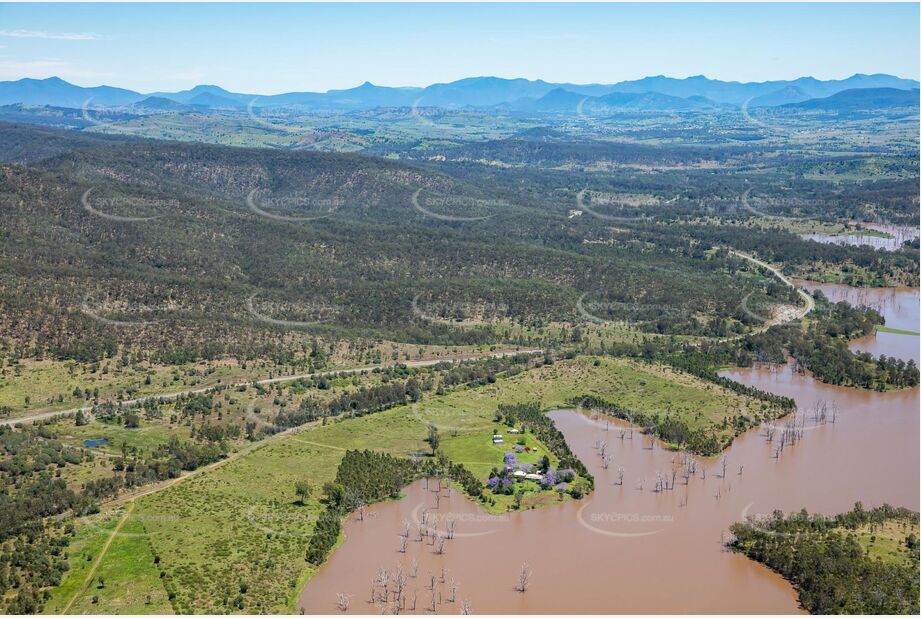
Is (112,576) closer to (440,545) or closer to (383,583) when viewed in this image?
(383,583)

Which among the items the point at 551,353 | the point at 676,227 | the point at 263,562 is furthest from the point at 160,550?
the point at 676,227

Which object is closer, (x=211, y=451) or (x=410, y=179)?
(x=211, y=451)

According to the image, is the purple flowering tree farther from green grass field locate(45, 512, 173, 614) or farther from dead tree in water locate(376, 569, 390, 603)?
green grass field locate(45, 512, 173, 614)

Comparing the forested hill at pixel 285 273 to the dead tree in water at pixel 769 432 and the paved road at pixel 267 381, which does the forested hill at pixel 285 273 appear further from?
the dead tree in water at pixel 769 432

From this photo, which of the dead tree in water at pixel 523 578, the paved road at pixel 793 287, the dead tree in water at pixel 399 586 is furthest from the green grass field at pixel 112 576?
the paved road at pixel 793 287

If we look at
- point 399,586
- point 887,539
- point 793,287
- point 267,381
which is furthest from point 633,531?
point 793,287

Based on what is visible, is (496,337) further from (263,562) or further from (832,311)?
(263,562)
